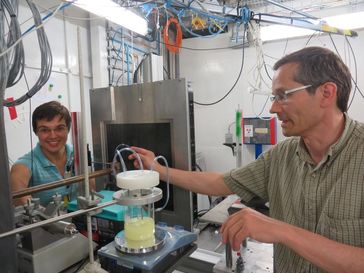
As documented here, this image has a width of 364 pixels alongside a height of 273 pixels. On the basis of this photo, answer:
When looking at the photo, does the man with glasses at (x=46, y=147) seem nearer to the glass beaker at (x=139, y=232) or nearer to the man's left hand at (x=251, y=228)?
the glass beaker at (x=139, y=232)

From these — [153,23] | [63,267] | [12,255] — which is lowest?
[63,267]

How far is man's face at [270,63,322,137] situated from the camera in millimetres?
1087

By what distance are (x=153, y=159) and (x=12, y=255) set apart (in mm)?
684

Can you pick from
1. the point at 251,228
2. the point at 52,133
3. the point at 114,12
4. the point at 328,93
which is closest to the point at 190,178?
the point at 251,228

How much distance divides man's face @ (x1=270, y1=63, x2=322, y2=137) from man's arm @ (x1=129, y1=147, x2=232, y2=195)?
19.0 inches

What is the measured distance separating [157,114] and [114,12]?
102cm

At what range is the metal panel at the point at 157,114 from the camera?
1.29 m

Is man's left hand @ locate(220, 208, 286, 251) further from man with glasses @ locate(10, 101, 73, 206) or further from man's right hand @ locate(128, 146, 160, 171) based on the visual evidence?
man with glasses @ locate(10, 101, 73, 206)

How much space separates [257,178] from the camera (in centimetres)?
138

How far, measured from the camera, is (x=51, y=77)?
2617mm

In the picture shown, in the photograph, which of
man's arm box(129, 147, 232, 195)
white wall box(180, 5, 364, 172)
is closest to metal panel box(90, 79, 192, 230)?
man's arm box(129, 147, 232, 195)

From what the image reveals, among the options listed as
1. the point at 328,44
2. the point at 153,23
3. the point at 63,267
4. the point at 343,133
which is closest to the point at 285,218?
the point at 343,133

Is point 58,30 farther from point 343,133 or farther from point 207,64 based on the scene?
point 343,133

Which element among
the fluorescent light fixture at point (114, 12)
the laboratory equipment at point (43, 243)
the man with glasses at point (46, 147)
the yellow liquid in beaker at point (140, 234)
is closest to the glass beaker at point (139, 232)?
the yellow liquid in beaker at point (140, 234)
